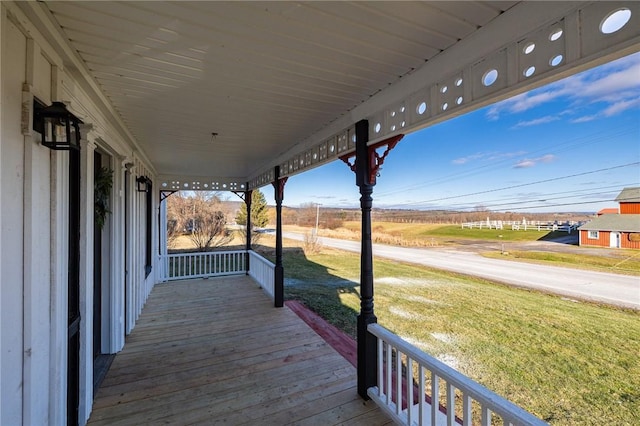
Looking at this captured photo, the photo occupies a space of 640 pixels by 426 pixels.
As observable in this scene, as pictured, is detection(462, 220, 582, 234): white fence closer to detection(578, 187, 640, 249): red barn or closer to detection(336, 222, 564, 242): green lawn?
detection(336, 222, 564, 242): green lawn

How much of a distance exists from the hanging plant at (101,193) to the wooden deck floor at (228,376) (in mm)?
1631

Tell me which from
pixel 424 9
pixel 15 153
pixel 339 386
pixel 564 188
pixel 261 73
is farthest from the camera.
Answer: pixel 564 188

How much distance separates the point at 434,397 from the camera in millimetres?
1774

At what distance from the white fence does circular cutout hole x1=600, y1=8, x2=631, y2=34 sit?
840 centimetres

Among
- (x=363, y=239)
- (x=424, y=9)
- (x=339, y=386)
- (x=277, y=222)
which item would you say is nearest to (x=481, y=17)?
(x=424, y=9)

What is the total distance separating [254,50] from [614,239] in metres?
8.54

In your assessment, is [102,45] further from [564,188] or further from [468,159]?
[468,159]

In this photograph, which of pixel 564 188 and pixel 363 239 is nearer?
pixel 363 239

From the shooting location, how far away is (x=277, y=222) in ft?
17.2

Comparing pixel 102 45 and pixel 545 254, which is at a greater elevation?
pixel 102 45

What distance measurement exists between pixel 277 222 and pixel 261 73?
3656 mm

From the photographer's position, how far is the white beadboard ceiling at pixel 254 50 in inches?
47.3

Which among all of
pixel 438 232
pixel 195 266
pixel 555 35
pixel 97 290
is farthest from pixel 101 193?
pixel 438 232

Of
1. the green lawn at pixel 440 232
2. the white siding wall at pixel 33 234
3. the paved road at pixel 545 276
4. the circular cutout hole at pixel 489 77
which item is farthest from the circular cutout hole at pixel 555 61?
the green lawn at pixel 440 232
